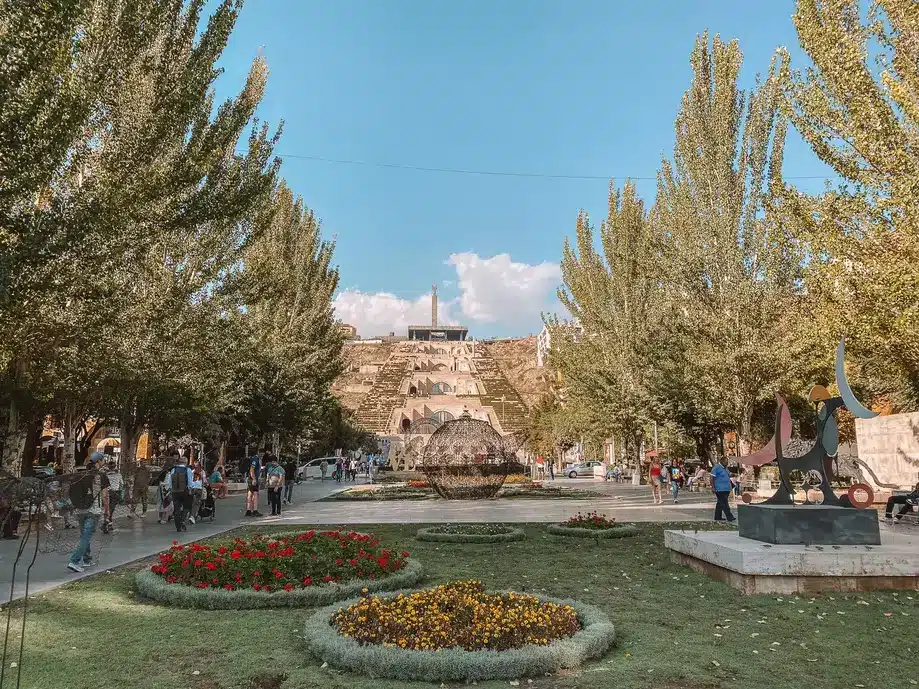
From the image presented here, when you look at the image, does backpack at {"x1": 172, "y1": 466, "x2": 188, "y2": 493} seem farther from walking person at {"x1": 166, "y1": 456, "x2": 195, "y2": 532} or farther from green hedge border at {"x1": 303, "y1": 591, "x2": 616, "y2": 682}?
green hedge border at {"x1": 303, "y1": 591, "x2": 616, "y2": 682}

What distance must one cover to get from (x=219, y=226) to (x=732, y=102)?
17151mm

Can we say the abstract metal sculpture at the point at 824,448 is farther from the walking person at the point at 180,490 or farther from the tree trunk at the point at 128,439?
the tree trunk at the point at 128,439

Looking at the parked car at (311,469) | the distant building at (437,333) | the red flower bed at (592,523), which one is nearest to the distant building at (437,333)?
the distant building at (437,333)

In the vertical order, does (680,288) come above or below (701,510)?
above

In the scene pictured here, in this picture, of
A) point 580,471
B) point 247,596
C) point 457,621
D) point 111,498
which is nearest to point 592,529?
point 247,596

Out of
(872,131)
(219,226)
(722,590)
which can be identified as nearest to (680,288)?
(872,131)

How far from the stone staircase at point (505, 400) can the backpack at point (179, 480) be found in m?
45.1

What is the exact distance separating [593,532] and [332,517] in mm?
7282

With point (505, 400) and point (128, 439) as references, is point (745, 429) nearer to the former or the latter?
point (128, 439)

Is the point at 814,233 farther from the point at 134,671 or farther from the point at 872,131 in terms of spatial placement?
the point at 134,671

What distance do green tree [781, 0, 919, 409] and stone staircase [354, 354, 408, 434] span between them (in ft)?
188

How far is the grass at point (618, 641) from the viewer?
15.7 ft

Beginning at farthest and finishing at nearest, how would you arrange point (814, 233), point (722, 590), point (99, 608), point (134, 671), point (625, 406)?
point (625, 406) < point (814, 233) < point (722, 590) < point (99, 608) < point (134, 671)

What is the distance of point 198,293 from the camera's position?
61.2ft
